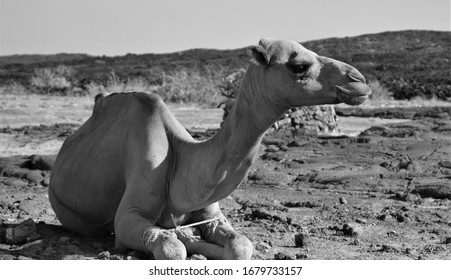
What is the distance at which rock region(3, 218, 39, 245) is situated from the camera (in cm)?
840

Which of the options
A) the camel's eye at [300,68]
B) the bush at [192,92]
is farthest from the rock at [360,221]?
the bush at [192,92]

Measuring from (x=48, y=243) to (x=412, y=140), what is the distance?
1007 cm

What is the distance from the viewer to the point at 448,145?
16.6m

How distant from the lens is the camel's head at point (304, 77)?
6781mm

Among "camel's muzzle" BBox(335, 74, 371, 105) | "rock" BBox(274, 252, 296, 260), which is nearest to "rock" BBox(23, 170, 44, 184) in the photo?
"rock" BBox(274, 252, 296, 260)

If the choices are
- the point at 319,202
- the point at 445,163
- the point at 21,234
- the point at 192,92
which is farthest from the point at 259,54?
the point at 192,92

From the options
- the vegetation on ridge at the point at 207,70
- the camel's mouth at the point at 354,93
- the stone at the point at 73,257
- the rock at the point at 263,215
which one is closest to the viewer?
the camel's mouth at the point at 354,93

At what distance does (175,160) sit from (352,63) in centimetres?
4630

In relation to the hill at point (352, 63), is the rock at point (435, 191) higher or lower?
higher

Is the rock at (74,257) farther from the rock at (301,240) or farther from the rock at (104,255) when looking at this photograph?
the rock at (301,240)

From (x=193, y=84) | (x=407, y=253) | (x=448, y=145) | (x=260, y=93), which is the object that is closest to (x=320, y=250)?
(x=407, y=253)

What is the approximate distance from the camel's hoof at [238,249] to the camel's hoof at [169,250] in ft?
1.05

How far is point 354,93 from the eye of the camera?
22.0 feet

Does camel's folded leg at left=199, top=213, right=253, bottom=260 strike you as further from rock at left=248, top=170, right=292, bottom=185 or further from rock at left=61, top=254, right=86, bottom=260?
rock at left=248, top=170, right=292, bottom=185
